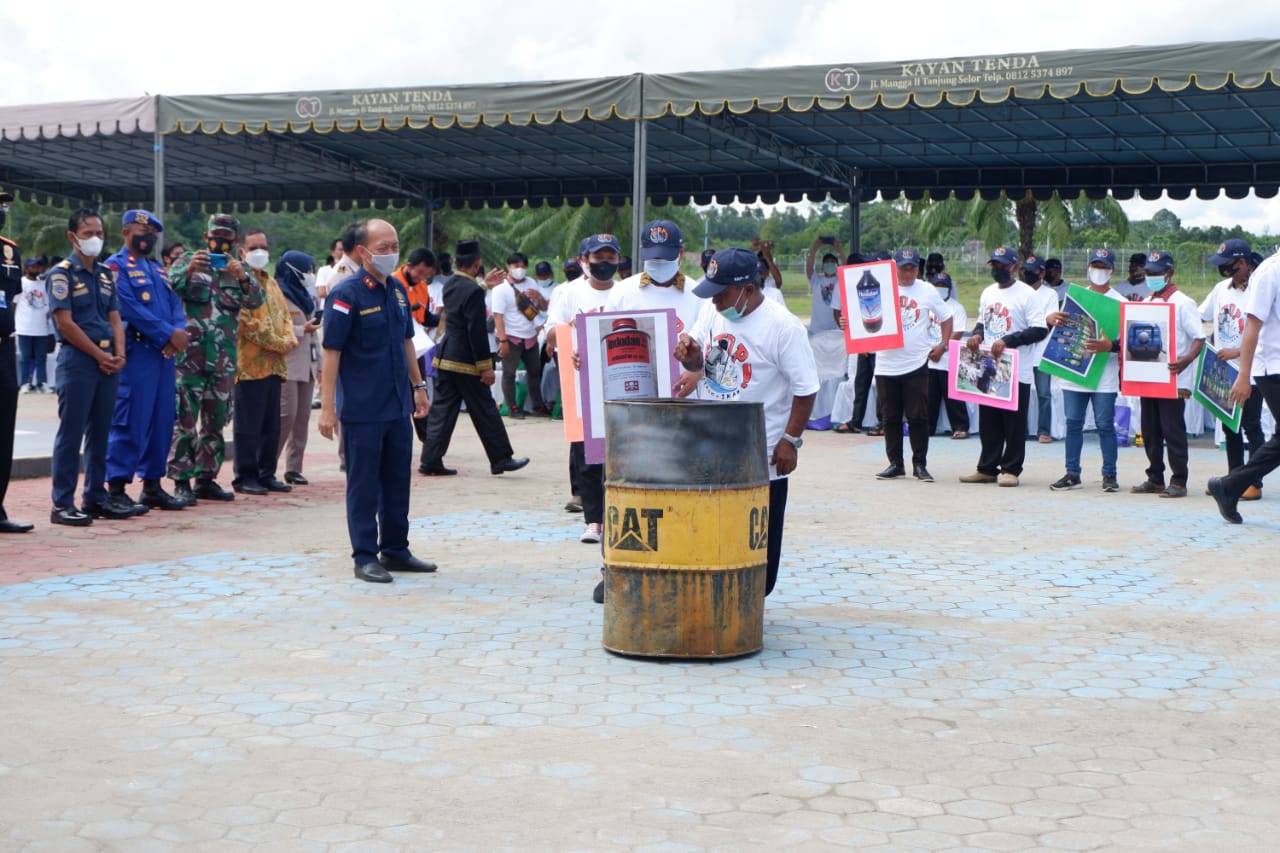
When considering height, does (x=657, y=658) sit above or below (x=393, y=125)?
below

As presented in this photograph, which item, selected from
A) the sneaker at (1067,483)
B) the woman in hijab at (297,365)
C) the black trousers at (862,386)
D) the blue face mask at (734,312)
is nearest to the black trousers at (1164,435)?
the sneaker at (1067,483)

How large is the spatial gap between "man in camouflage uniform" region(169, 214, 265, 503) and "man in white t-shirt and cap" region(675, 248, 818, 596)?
191 inches

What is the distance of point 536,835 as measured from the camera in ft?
11.9

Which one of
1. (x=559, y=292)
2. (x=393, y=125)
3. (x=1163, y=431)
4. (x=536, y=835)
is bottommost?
(x=536, y=835)

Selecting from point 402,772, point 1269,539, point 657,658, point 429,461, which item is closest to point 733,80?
point 429,461

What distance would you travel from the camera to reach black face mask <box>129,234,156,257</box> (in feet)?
30.7

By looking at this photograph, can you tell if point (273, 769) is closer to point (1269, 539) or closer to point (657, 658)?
point (657, 658)

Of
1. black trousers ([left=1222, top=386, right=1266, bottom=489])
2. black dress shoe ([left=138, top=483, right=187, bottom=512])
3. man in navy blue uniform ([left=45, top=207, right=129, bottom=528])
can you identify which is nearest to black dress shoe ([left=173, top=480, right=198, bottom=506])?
black dress shoe ([left=138, top=483, right=187, bottom=512])

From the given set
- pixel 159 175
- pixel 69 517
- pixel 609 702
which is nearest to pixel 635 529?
pixel 609 702

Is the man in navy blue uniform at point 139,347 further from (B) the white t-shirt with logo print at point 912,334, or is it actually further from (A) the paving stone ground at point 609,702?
(B) the white t-shirt with logo print at point 912,334

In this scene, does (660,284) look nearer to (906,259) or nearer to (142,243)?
(142,243)

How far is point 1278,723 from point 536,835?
8.77 feet

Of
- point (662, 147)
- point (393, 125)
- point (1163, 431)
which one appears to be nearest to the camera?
point (1163, 431)

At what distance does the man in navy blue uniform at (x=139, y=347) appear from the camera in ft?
30.5
